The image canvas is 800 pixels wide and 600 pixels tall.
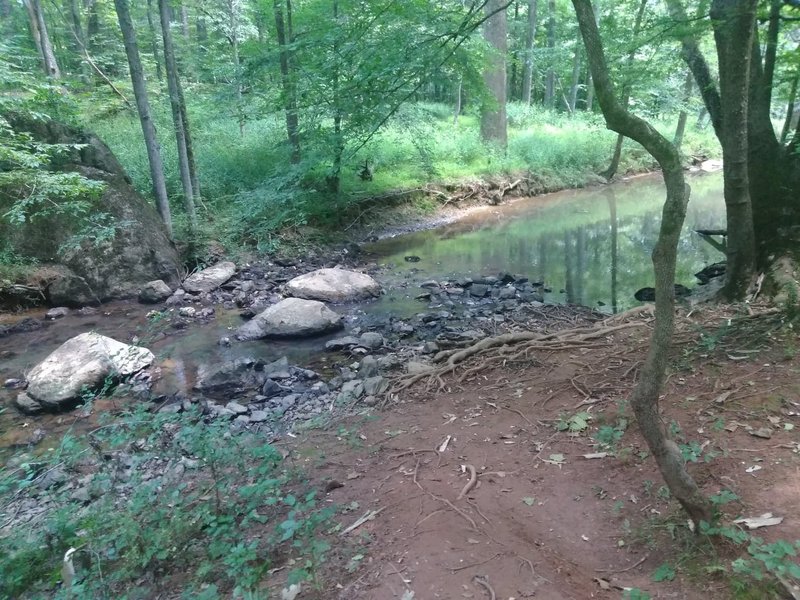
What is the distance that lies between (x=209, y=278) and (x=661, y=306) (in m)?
10.00

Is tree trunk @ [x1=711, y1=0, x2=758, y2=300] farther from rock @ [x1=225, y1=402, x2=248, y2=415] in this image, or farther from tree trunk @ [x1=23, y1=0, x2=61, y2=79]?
tree trunk @ [x1=23, y1=0, x2=61, y2=79]

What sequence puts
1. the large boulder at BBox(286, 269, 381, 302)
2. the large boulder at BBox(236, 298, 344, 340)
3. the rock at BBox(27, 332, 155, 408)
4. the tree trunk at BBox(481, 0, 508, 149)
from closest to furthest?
1. the rock at BBox(27, 332, 155, 408)
2. the large boulder at BBox(236, 298, 344, 340)
3. the large boulder at BBox(286, 269, 381, 302)
4. the tree trunk at BBox(481, 0, 508, 149)

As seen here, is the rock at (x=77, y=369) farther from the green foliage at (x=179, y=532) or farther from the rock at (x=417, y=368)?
the rock at (x=417, y=368)

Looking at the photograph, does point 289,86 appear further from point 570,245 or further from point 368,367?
point 570,245

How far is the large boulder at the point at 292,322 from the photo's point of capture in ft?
29.2

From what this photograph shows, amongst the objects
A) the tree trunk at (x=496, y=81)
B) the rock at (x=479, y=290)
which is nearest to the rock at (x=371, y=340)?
the rock at (x=479, y=290)

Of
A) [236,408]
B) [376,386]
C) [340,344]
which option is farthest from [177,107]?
[376,386]

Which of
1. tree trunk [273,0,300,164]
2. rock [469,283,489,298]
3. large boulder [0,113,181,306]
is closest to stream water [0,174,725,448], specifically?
large boulder [0,113,181,306]

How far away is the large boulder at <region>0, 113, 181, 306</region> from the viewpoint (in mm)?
10203

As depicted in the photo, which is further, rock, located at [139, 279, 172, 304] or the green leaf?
rock, located at [139, 279, 172, 304]

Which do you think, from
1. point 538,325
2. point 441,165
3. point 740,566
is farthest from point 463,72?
point 441,165

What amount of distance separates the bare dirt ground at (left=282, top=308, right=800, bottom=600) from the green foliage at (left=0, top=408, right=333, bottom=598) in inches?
14.9

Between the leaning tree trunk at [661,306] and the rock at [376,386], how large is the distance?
378 centimetres

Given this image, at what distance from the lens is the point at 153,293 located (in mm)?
10484
